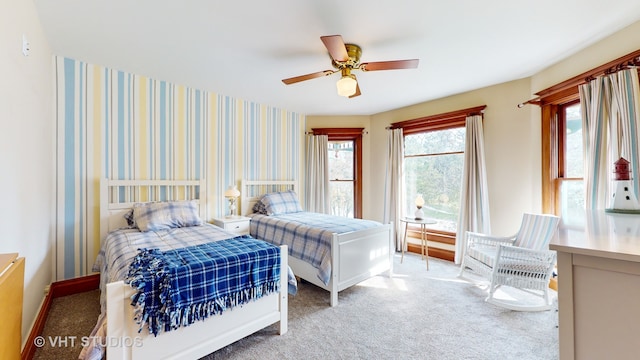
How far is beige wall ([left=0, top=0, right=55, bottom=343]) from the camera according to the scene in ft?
4.91

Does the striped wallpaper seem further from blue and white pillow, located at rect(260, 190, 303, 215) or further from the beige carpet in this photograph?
the beige carpet

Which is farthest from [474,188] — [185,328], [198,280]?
[185,328]

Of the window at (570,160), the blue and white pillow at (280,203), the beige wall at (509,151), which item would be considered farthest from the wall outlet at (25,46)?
the window at (570,160)

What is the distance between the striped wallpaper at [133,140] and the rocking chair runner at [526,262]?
11.0 feet

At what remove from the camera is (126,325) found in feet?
4.69

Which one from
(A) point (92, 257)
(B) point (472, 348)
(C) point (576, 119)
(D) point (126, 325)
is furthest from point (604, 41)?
(A) point (92, 257)

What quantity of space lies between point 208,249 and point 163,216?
4.10 feet

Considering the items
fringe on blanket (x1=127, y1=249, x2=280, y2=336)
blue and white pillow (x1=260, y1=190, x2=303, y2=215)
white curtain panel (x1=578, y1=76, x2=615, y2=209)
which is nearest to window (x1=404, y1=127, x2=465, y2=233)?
white curtain panel (x1=578, y1=76, x2=615, y2=209)

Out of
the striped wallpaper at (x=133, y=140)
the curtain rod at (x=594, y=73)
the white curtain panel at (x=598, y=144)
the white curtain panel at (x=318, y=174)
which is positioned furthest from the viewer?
the white curtain panel at (x=318, y=174)

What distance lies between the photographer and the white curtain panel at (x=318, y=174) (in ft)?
15.5

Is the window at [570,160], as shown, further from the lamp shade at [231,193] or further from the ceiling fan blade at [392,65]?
the lamp shade at [231,193]

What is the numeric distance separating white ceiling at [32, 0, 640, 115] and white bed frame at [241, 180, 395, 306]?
6.26ft

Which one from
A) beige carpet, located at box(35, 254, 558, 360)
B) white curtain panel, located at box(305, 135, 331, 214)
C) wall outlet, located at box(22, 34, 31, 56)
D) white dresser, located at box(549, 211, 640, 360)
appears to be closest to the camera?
white dresser, located at box(549, 211, 640, 360)

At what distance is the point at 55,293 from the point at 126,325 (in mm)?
2004
